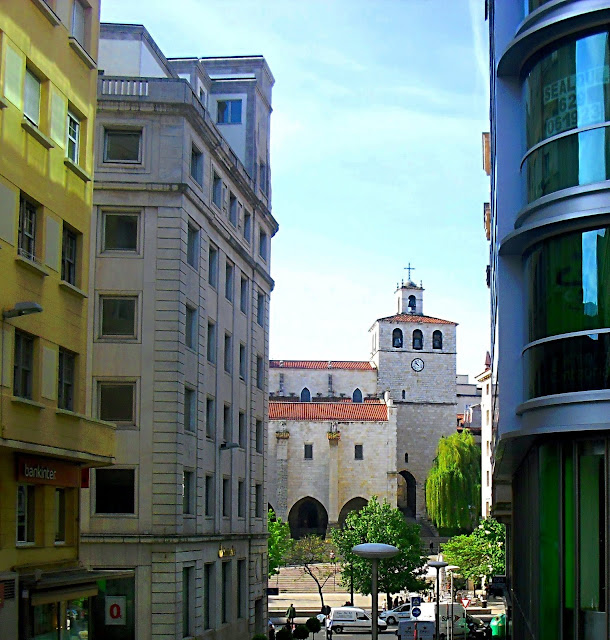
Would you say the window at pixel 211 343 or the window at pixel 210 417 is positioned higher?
the window at pixel 211 343

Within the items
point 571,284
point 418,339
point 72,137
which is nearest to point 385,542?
point 72,137

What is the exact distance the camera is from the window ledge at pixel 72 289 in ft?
78.0

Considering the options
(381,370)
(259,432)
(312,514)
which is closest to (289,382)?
(381,370)

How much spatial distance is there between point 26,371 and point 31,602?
4.28 meters

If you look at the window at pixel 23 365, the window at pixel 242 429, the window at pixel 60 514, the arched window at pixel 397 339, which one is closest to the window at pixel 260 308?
the window at pixel 242 429

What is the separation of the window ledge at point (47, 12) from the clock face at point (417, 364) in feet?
336

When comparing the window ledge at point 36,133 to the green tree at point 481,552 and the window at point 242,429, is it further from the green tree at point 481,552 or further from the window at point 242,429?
the green tree at point 481,552

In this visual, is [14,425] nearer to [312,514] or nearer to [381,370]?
[312,514]

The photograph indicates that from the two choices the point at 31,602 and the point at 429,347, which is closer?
the point at 31,602

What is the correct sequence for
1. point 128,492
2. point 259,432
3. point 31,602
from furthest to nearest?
1. point 259,432
2. point 128,492
3. point 31,602

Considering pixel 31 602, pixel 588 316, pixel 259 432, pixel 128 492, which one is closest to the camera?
pixel 588 316

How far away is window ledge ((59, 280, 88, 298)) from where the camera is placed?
23781 millimetres

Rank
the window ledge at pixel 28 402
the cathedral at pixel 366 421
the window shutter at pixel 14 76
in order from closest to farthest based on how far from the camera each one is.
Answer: the window ledge at pixel 28 402 → the window shutter at pixel 14 76 → the cathedral at pixel 366 421

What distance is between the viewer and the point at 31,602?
70.7ft
